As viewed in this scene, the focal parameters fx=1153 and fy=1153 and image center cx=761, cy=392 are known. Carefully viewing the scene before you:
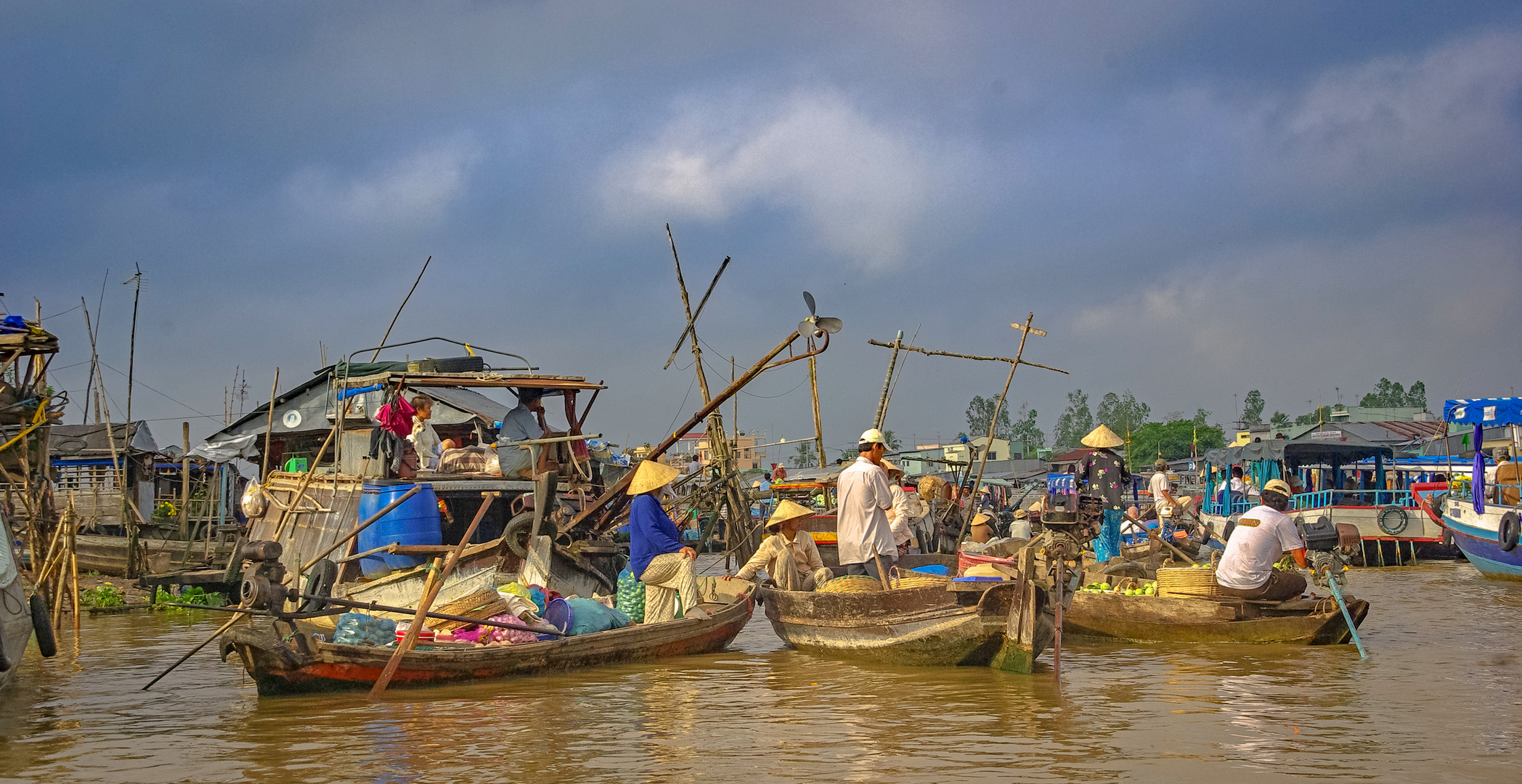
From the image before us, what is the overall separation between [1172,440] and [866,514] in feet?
208

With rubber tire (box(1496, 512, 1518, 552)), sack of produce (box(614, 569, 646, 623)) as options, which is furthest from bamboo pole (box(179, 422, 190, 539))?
rubber tire (box(1496, 512, 1518, 552))

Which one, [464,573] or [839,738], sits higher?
[464,573]

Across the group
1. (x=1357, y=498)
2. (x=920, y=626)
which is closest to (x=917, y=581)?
(x=920, y=626)

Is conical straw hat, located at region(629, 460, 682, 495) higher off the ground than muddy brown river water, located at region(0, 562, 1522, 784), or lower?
higher

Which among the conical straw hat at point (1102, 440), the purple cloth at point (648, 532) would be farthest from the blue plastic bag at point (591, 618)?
the conical straw hat at point (1102, 440)

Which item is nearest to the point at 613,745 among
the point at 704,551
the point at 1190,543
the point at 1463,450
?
the point at 1190,543

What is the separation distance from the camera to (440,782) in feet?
16.6

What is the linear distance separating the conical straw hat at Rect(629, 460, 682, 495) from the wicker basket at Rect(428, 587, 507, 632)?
4.95ft

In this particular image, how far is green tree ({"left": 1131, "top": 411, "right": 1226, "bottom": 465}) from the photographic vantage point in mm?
64688

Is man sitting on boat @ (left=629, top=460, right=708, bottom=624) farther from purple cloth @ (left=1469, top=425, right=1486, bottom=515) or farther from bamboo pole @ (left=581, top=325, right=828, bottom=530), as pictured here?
purple cloth @ (left=1469, top=425, right=1486, bottom=515)

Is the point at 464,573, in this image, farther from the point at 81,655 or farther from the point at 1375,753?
the point at 1375,753

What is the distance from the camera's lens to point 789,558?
9.32 meters

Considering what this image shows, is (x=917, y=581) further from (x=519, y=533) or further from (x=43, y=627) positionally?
(x=43, y=627)

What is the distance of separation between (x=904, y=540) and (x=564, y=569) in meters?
3.17
